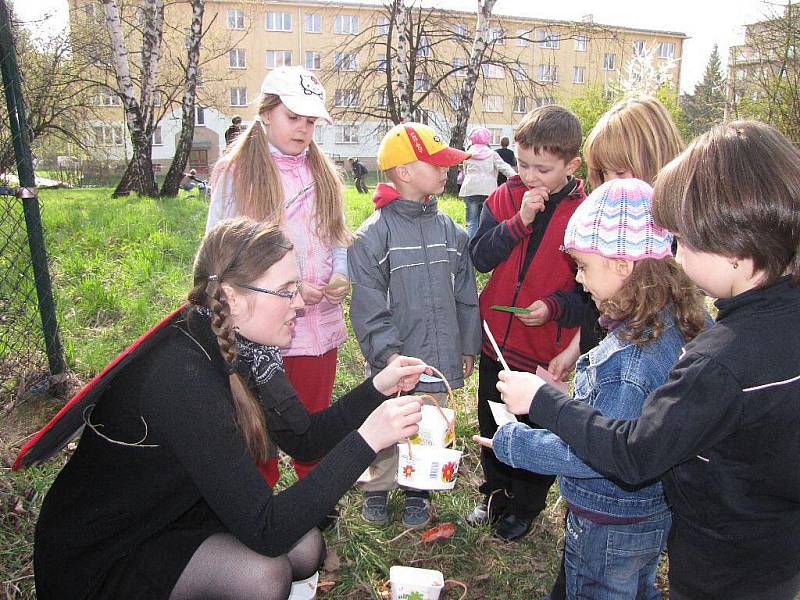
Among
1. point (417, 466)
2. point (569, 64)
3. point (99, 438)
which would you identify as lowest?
point (417, 466)

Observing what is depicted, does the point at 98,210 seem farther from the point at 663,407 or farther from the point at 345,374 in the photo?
the point at 663,407

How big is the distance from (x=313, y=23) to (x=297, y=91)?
39.5 metres

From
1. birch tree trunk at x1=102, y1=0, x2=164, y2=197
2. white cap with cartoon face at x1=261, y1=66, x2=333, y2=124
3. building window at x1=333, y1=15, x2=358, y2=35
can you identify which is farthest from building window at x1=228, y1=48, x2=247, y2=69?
white cap with cartoon face at x1=261, y1=66, x2=333, y2=124

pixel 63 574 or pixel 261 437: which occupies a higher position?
pixel 261 437

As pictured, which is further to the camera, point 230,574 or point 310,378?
point 310,378

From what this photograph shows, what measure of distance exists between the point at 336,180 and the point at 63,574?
1791mm

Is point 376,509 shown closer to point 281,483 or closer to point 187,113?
point 281,483

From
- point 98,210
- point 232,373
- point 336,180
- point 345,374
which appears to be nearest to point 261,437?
point 232,373

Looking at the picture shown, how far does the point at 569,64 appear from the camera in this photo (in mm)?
38781

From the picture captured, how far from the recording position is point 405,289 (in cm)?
259

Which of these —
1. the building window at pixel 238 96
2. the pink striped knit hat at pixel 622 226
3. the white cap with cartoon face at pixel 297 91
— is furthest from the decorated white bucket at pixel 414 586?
the building window at pixel 238 96

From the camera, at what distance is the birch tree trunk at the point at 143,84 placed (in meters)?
11.5

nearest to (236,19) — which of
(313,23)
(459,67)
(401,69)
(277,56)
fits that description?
(277,56)

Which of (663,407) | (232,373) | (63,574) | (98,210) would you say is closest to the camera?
(663,407)
